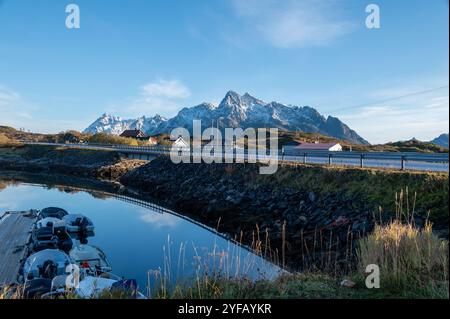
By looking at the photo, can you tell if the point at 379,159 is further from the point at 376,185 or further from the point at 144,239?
the point at 144,239

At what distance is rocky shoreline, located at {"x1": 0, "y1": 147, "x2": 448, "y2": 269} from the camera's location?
55.4ft

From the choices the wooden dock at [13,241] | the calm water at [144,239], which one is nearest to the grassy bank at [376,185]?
the calm water at [144,239]

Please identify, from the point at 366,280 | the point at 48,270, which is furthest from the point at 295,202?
the point at 366,280

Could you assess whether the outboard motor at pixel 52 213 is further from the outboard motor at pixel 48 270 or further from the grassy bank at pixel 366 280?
the grassy bank at pixel 366 280

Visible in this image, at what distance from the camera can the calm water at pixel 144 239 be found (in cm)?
1418

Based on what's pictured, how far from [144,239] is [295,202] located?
33.8 feet

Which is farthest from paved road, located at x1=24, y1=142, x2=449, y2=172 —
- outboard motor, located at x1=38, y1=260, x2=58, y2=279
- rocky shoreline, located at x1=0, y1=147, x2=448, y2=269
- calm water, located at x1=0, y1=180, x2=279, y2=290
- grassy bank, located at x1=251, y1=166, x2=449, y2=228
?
outboard motor, located at x1=38, y1=260, x2=58, y2=279

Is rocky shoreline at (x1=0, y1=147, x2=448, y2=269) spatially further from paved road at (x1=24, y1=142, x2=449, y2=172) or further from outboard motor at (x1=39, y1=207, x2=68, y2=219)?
outboard motor at (x1=39, y1=207, x2=68, y2=219)

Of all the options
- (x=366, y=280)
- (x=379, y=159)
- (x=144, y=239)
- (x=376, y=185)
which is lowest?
(x=144, y=239)

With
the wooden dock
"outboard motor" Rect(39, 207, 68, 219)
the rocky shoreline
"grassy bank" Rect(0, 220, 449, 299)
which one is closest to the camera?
"grassy bank" Rect(0, 220, 449, 299)

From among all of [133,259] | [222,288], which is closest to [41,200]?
[133,259]

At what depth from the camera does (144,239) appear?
23047 mm

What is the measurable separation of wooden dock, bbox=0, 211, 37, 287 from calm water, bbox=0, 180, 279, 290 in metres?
4.12
